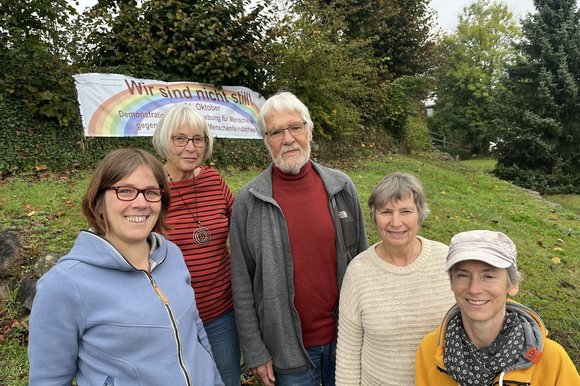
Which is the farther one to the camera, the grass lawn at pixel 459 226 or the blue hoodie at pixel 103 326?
the grass lawn at pixel 459 226

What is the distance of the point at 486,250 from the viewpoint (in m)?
1.53

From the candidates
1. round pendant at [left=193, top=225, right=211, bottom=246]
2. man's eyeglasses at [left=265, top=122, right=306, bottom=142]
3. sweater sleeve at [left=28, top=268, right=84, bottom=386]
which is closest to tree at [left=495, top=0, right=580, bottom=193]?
man's eyeglasses at [left=265, top=122, right=306, bottom=142]

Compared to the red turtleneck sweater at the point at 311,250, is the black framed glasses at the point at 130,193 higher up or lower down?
higher up

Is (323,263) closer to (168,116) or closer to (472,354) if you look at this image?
(472,354)

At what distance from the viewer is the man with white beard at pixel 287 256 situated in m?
2.19

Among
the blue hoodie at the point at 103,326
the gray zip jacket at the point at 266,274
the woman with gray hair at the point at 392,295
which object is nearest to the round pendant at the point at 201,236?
the gray zip jacket at the point at 266,274

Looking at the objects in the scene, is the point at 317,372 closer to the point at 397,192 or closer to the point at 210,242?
the point at 210,242

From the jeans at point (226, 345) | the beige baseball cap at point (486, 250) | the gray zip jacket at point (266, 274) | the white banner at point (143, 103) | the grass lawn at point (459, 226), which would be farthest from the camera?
the white banner at point (143, 103)

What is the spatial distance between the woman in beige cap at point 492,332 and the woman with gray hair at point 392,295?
0.25 metres

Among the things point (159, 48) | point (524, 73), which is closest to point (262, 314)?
point (159, 48)

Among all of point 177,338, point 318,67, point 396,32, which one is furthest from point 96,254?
point 396,32

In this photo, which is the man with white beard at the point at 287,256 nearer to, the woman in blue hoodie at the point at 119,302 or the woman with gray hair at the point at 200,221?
the woman with gray hair at the point at 200,221

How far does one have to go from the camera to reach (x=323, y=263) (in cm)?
226

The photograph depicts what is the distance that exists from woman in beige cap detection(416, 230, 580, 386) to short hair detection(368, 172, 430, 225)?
0.41 m
